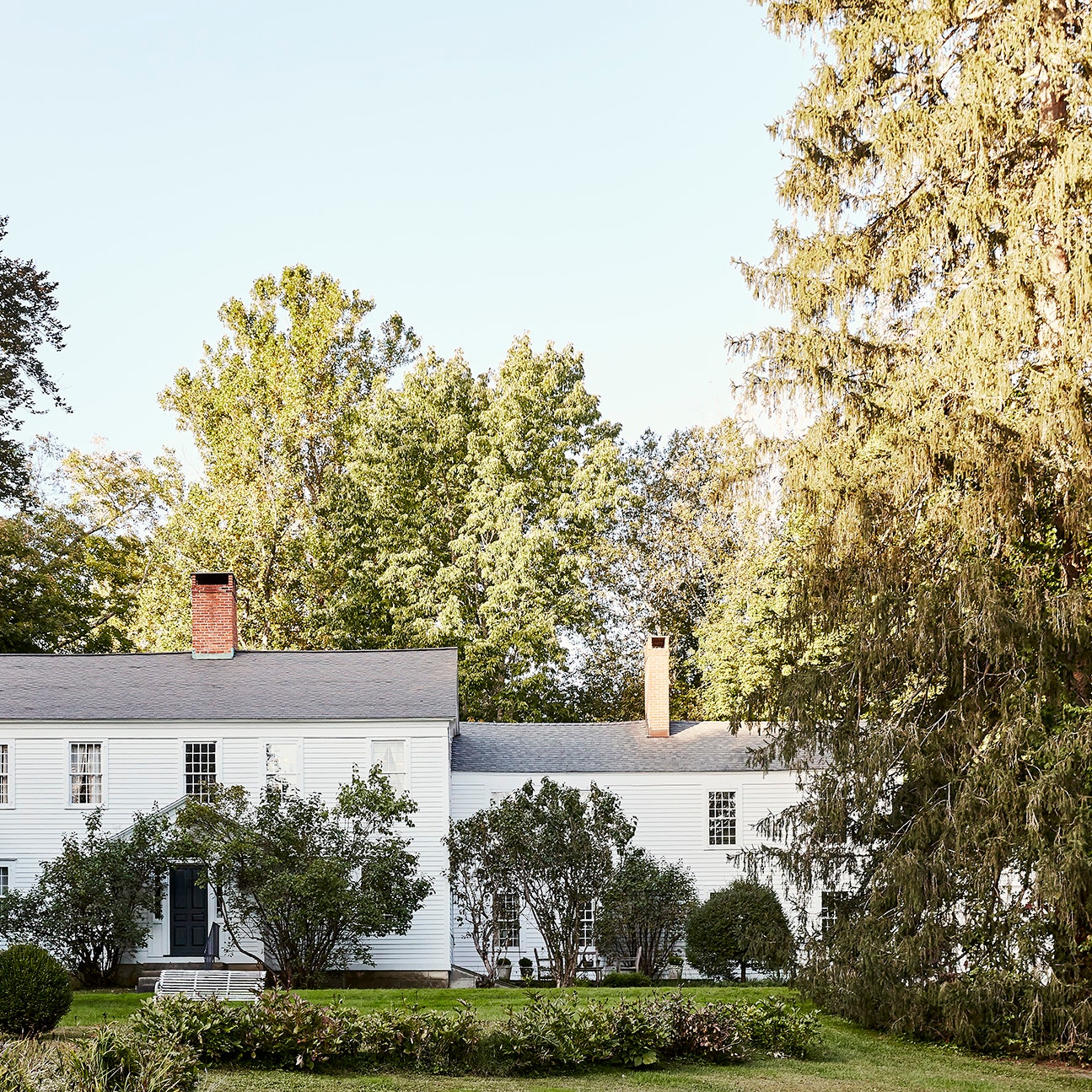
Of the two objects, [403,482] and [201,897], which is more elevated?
[403,482]

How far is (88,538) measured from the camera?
39.7m

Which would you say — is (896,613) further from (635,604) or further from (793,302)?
(635,604)

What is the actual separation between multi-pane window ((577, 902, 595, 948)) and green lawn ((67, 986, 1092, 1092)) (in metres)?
9.18

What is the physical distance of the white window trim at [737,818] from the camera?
27.9 metres

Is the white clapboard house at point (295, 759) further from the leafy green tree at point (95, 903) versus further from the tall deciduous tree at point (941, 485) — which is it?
the tall deciduous tree at point (941, 485)

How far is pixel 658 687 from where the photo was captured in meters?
29.8

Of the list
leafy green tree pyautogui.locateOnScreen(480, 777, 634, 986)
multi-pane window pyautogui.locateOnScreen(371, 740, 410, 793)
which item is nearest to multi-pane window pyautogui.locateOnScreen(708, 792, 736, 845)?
leafy green tree pyautogui.locateOnScreen(480, 777, 634, 986)

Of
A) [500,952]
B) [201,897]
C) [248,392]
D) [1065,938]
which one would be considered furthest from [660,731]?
[248,392]

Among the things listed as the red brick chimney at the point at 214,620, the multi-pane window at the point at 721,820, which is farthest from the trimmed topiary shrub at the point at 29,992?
the multi-pane window at the point at 721,820

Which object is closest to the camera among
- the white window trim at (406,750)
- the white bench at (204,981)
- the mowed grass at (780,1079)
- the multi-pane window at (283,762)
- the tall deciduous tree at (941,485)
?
the mowed grass at (780,1079)

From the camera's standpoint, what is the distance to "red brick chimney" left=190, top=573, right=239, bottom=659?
1134 inches

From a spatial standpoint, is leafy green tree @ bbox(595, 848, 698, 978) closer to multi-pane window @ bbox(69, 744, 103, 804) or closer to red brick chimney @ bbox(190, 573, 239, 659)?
red brick chimney @ bbox(190, 573, 239, 659)

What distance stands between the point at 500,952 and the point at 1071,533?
17.0 meters

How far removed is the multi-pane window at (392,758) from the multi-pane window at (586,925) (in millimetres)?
4521
